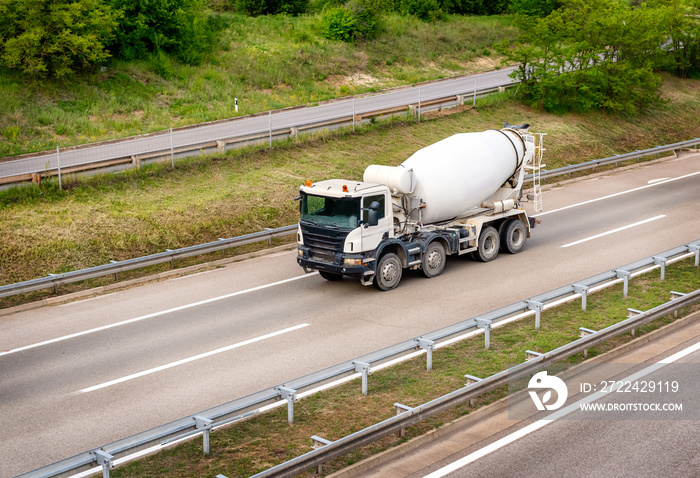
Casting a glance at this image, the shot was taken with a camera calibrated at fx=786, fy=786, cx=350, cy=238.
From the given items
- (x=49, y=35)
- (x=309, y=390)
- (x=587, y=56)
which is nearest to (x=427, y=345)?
(x=309, y=390)

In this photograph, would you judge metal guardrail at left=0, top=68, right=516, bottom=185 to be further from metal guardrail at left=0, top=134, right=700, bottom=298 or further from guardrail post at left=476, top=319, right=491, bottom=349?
guardrail post at left=476, top=319, right=491, bottom=349

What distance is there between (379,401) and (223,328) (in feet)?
17.5

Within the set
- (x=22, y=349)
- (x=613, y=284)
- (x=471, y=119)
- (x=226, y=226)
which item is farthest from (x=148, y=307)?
(x=471, y=119)

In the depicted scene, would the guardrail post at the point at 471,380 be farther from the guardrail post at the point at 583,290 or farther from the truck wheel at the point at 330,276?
the truck wheel at the point at 330,276

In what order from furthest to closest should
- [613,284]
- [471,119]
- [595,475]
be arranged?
[471,119], [613,284], [595,475]

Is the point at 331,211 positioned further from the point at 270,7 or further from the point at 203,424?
the point at 270,7

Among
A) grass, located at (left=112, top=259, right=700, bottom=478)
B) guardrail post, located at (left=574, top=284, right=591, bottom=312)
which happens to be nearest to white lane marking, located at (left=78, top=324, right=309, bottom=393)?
grass, located at (left=112, top=259, right=700, bottom=478)

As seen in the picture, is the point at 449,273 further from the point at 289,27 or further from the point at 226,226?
the point at 289,27

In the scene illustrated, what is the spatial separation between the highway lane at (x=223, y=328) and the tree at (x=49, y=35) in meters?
19.1

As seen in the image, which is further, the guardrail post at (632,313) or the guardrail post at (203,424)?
the guardrail post at (632,313)

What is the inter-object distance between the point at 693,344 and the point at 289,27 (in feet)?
134

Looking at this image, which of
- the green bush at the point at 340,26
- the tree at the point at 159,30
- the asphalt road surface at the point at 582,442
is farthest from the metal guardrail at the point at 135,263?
the green bush at the point at 340,26

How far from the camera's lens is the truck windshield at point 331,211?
18.2 meters

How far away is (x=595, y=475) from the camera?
393 inches
